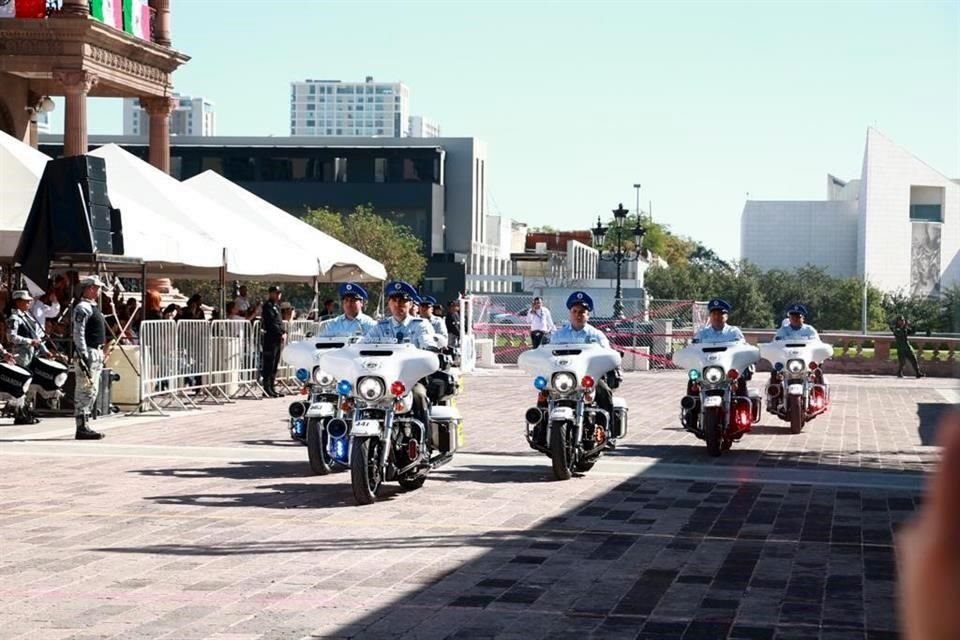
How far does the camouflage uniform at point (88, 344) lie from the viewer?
1827 cm

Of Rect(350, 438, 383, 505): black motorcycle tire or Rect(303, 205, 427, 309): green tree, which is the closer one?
Rect(350, 438, 383, 505): black motorcycle tire

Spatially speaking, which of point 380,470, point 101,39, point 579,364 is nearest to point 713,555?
point 380,470

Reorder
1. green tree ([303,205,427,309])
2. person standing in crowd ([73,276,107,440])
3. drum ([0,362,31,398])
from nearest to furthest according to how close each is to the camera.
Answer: person standing in crowd ([73,276,107,440]), drum ([0,362,31,398]), green tree ([303,205,427,309])

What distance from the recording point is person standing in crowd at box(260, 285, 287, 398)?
27266 mm

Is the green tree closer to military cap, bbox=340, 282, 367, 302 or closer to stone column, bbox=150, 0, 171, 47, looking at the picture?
stone column, bbox=150, 0, 171, 47

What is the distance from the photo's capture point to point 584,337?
1448cm

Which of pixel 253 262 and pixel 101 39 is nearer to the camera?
pixel 253 262

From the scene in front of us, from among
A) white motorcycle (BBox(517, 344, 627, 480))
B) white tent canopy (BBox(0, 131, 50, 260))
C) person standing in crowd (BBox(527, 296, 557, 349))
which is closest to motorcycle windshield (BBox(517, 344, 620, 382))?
white motorcycle (BBox(517, 344, 627, 480))

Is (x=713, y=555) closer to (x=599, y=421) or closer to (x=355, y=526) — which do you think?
(x=355, y=526)

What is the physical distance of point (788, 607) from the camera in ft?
25.2

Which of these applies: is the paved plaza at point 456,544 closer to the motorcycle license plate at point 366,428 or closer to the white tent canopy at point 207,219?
the motorcycle license plate at point 366,428

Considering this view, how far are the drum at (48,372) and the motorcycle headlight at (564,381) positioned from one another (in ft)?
28.5

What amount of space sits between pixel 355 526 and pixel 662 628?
155 inches

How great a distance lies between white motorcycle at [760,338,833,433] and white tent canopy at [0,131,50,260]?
10.2 m
